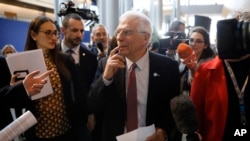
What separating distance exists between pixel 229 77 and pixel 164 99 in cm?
46

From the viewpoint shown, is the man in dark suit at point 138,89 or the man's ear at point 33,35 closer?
the man in dark suit at point 138,89

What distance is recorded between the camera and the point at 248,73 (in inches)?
60.2

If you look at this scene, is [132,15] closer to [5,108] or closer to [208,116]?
[208,116]

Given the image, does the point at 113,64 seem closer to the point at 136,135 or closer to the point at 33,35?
the point at 136,135

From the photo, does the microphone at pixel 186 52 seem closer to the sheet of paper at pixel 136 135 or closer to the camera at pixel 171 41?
the sheet of paper at pixel 136 135

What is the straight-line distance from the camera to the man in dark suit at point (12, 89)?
1763mm

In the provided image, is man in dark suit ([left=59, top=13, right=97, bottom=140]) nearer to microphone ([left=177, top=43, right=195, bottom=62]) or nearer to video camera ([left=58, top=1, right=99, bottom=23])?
video camera ([left=58, top=1, right=99, bottom=23])

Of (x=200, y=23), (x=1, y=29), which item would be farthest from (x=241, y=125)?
(x=1, y=29)

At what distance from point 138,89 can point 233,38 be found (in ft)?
2.23

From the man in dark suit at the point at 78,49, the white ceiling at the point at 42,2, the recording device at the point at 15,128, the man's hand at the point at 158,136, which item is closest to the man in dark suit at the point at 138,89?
the man's hand at the point at 158,136

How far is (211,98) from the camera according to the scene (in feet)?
5.22

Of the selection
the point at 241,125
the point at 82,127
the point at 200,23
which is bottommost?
the point at 82,127

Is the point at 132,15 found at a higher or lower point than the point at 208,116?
higher

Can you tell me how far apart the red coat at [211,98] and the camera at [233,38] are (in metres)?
0.13
